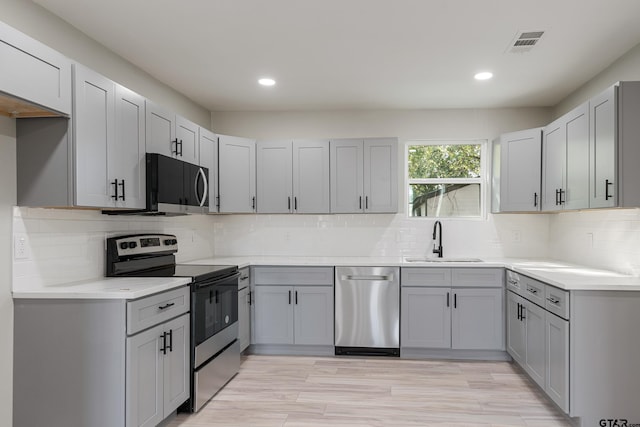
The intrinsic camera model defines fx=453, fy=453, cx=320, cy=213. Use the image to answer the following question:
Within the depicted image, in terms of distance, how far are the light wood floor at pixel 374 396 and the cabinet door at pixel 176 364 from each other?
8.0 inches

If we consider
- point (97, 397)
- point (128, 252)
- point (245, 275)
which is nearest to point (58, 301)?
point (97, 397)

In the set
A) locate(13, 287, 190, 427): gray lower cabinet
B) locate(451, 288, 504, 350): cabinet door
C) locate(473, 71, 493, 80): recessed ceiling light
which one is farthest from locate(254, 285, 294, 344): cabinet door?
locate(473, 71, 493, 80): recessed ceiling light

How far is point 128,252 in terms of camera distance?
3273 mm

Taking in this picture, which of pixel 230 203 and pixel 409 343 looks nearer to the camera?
pixel 409 343

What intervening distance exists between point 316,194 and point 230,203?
2.91 ft

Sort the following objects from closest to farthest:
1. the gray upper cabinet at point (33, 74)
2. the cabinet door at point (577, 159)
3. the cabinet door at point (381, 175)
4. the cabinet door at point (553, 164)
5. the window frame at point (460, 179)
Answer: the gray upper cabinet at point (33, 74) < the cabinet door at point (577, 159) < the cabinet door at point (553, 164) < the cabinet door at point (381, 175) < the window frame at point (460, 179)

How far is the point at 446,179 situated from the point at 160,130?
3.08 meters

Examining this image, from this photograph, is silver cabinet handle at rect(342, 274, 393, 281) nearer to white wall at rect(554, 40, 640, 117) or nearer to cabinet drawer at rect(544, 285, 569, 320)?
cabinet drawer at rect(544, 285, 569, 320)

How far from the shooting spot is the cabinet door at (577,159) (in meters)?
3.12

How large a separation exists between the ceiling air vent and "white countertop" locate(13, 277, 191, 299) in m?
2.75

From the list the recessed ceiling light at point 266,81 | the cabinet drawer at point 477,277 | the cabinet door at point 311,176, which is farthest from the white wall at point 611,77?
the recessed ceiling light at point 266,81

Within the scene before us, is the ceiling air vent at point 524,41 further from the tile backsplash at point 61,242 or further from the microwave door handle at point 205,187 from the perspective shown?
the tile backsplash at point 61,242

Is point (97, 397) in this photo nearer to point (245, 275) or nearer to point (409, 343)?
point (245, 275)

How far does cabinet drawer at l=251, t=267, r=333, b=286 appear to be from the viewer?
4.37m
